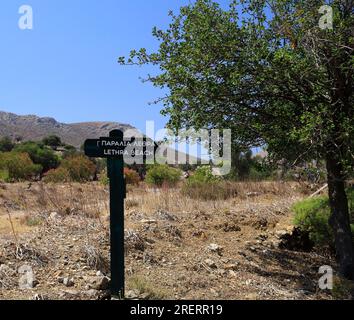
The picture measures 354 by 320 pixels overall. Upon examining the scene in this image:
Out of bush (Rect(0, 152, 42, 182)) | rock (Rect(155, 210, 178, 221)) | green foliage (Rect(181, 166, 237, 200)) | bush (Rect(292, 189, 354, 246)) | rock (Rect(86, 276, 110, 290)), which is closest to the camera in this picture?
rock (Rect(86, 276, 110, 290))

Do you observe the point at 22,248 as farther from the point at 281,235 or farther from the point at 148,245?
the point at 281,235

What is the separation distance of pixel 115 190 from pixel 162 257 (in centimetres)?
268

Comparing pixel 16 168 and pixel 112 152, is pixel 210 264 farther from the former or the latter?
pixel 16 168

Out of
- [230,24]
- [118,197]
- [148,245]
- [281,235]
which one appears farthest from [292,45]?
[281,235]

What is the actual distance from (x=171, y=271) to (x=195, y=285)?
65 cm

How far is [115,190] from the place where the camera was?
677cm

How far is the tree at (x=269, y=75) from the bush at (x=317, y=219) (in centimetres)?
181

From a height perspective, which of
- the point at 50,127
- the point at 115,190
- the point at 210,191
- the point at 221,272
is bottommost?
the point at 221,272

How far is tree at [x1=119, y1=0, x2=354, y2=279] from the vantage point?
7.79m

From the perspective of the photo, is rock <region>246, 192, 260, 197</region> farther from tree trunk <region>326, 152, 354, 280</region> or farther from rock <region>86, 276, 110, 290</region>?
rock <region>86, 276, 110, 290</region>

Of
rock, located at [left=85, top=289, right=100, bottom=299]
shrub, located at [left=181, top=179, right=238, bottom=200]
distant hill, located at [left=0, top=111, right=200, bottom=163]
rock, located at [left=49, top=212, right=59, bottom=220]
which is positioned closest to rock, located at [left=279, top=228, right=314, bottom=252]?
rock, located at [left=49, top=212, right=59, bottom=220]

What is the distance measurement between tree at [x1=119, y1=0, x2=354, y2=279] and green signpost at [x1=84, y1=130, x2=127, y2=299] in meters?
1.95

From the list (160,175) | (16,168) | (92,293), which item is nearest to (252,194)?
(160,175)

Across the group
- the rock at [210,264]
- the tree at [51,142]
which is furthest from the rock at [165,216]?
the tree at [51,142]
